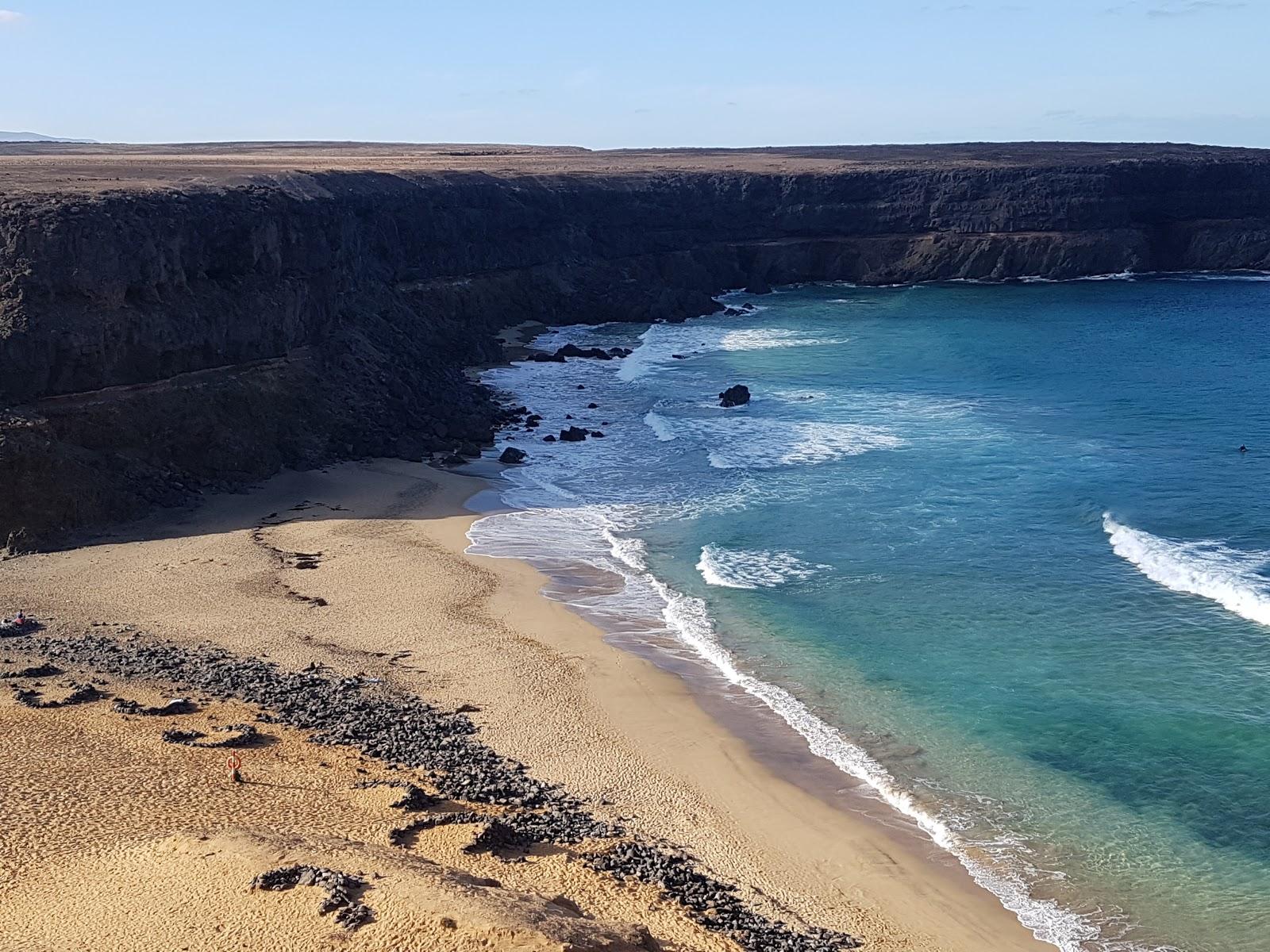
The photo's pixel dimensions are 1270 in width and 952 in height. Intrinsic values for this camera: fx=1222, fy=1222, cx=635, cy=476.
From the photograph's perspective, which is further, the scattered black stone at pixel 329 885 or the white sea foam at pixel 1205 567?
the white sea foam at pixel 1205 567

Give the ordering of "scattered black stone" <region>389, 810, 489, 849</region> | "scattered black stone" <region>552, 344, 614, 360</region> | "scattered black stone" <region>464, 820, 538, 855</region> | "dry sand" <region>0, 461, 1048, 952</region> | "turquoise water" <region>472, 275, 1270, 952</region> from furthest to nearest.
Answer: "scattered black stone" <region>552, 344, 614, 360</region>
"turquoise water" <region>472, 275, 1270, 952</region>
"scattered black stone" <region>389, 810, 489, 849</region>
"scattered black stone" <region>464, 820, 538, 855</region>
"dry sand" <region>0, 461, 1048, 952</region>

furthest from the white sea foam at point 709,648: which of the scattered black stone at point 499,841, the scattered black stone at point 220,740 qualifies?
the scattered black stone at point 220,740

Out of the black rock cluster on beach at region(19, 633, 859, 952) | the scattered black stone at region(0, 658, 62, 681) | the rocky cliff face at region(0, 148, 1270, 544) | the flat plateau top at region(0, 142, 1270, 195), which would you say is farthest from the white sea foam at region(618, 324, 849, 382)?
the scattered black stone at region(0, 658, 62, 681)

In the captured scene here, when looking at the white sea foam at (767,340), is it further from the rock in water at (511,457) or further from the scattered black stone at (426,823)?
the scattered black stone at (426,823)

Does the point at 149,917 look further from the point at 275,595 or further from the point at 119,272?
the point at 119,272

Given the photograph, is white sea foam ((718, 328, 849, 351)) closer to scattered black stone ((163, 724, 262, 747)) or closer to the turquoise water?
the turquoise water
